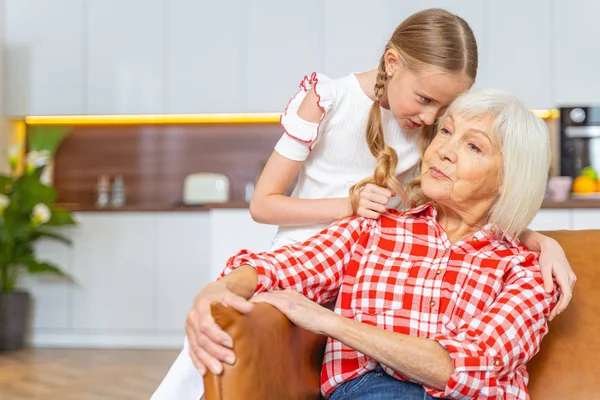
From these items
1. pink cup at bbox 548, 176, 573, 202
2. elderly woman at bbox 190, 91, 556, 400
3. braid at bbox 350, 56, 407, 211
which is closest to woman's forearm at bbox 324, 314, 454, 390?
elderly woman at bbox 190, 91, 556, 400

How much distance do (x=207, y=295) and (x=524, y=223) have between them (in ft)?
2.38

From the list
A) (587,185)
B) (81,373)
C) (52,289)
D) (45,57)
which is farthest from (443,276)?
(45,57)

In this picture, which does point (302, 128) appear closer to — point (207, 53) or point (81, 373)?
point (81, 373)

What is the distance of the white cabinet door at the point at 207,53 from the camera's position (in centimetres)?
543

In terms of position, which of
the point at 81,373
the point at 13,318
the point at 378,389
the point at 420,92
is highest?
the point at 420,92

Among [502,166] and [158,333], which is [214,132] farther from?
[502,166]

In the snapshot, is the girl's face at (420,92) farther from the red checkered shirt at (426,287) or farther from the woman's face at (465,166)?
the red checkered shirt at (426,287)

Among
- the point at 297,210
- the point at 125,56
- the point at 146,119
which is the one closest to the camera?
the point at 297,210

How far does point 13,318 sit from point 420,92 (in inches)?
153

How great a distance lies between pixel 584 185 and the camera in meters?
4.96

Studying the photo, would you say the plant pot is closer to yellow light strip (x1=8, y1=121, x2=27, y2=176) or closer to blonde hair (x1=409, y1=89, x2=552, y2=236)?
yellow light strip (x1=8, y1=121, x2=27, y2=176)

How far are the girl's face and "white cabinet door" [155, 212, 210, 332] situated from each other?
3350 mm

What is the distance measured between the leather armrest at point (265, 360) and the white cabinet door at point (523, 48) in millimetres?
3814

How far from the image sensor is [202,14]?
5438 millimetres
